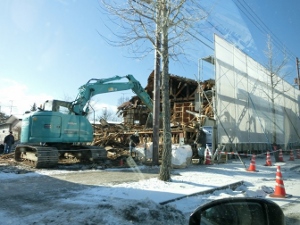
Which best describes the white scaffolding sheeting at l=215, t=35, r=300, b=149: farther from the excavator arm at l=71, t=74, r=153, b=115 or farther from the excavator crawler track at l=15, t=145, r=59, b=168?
the excavator crawler track at l=15, t=145, r=59, b=168

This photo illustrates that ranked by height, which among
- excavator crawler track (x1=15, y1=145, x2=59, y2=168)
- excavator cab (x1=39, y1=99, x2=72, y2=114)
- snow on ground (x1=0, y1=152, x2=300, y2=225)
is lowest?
snow on ground (x1=0, y1=152, x2=300, y2=225)

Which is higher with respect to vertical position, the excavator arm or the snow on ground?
the excavator arm

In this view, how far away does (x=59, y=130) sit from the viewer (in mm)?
13031

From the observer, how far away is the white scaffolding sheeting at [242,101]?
19.0m

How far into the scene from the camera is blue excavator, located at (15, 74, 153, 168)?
12453mm

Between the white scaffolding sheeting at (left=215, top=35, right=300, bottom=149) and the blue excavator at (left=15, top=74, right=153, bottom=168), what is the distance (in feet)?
23.9

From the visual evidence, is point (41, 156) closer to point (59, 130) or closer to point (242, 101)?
point (59, 130)

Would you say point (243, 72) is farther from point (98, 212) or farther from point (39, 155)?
point (98, 212)

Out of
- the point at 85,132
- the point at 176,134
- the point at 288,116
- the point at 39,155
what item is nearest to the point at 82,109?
the point at 85,132

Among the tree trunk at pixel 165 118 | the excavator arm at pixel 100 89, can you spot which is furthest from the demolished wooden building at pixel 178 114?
the tree trunk at pixel 165 118

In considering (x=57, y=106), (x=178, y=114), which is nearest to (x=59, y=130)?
(x=57, y=106)

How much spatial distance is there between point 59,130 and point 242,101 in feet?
45.6

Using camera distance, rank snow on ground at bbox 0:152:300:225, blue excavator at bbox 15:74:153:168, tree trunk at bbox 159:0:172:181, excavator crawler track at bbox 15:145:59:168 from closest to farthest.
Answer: snow on ground at bbox 0:152:300:225 < tree trunk at bbox 159:0:172:181 < excavator crawler track at bbox 15:145:59:168 < blue excavator at bbox 15:74:153:168

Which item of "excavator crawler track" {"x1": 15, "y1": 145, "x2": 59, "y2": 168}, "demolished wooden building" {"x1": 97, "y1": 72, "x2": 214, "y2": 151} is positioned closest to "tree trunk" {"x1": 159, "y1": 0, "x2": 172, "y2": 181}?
"excavator crawler track" {"x1": 15, "y1": 145, "x2": 59, "y2": 168}
